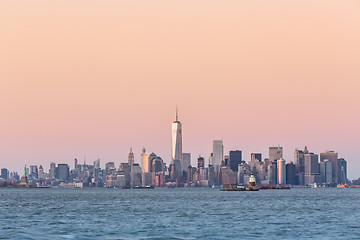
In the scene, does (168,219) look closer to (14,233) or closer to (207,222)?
(207,222)

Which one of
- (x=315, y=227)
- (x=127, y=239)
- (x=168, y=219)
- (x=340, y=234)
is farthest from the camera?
(x=168, y=219)

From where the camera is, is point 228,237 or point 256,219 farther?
point 256,219

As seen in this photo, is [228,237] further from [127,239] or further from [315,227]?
[315,227]

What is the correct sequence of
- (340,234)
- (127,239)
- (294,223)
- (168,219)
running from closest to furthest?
(127,239) < (340,234) < (294,223) < (168,219)

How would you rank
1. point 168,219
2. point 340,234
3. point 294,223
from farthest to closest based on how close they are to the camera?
point 168,219
point 294,223
point 340,234

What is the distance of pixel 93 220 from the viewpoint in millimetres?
96750

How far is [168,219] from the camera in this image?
99.9 meters

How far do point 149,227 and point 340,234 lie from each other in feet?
78.7

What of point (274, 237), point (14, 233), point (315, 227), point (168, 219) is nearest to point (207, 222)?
point (168, 219)

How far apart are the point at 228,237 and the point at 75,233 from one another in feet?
58.0

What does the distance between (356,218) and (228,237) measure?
3666cm

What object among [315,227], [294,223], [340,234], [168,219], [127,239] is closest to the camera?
[127,239]

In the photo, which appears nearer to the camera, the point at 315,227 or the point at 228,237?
the point at 228,237

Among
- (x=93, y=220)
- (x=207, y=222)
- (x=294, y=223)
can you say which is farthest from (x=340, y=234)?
(x=93, y=220)
